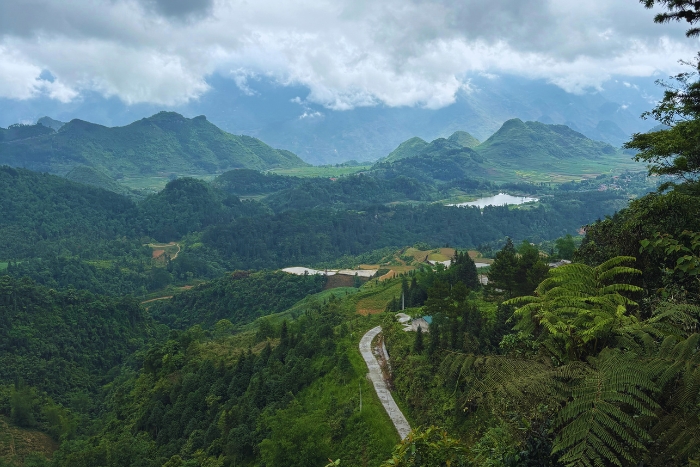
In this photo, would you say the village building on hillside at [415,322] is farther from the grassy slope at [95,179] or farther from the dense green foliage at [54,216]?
the grassy slope at [95,179]

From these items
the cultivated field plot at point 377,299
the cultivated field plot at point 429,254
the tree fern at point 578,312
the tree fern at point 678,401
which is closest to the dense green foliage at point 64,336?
the cultivated field plot at point 377,299

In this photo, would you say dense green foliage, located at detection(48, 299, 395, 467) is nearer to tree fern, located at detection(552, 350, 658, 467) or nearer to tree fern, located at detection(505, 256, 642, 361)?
tree fern, located at detection(505, 256, 642, 361)

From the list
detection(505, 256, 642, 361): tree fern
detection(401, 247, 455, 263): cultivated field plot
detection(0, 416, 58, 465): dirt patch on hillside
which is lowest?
detection(0, 416, 58, 465): dirt patch on hillside

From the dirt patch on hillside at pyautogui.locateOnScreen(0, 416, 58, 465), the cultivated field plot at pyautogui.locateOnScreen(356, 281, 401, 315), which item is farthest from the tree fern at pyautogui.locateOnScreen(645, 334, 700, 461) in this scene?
the dirt patch on hillside at pyautogui.locateOnScreen(0, 416, 58, 465)

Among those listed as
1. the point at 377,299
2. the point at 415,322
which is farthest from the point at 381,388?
the point at 377,299

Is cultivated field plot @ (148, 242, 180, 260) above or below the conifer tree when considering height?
below

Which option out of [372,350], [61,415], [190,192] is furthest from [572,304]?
[190,192]

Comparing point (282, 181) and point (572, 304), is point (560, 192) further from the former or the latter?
point (572, 304)

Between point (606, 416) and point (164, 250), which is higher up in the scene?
point (606, 416)

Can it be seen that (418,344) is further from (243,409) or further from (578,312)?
(578,312)
